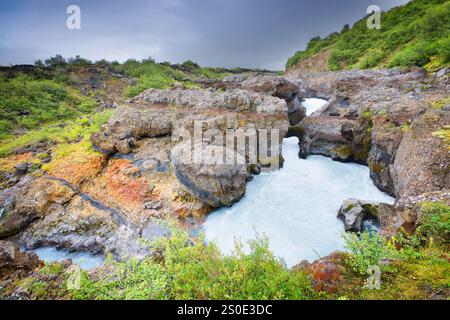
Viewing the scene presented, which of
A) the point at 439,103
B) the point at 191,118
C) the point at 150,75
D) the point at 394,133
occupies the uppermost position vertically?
the point at 150,75

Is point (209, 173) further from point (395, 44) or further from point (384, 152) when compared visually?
point (395, 44)

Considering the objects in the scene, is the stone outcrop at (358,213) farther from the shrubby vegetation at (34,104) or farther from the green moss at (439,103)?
the shrubby vegetation at (34,104)

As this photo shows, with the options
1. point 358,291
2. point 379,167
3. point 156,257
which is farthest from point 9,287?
point 379,167

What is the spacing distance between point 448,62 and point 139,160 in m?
30.5

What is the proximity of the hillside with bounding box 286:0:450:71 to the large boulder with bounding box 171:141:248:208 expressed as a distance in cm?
2560

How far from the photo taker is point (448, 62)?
22.3 meters

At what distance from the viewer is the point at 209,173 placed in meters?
12.2

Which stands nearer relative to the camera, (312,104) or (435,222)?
(435,222)

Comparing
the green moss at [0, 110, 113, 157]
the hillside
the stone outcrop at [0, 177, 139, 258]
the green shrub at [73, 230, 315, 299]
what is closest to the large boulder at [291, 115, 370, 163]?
the hillside

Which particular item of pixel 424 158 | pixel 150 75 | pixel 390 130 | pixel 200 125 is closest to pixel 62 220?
pixel 200 125

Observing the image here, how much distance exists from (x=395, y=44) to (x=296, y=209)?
42437 millimetres

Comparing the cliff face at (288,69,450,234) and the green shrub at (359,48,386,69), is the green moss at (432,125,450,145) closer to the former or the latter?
the cliff face at (288,69,450,234)

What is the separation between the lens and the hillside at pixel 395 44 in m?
27.1

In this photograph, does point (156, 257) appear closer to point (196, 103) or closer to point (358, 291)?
point (358, 291)
